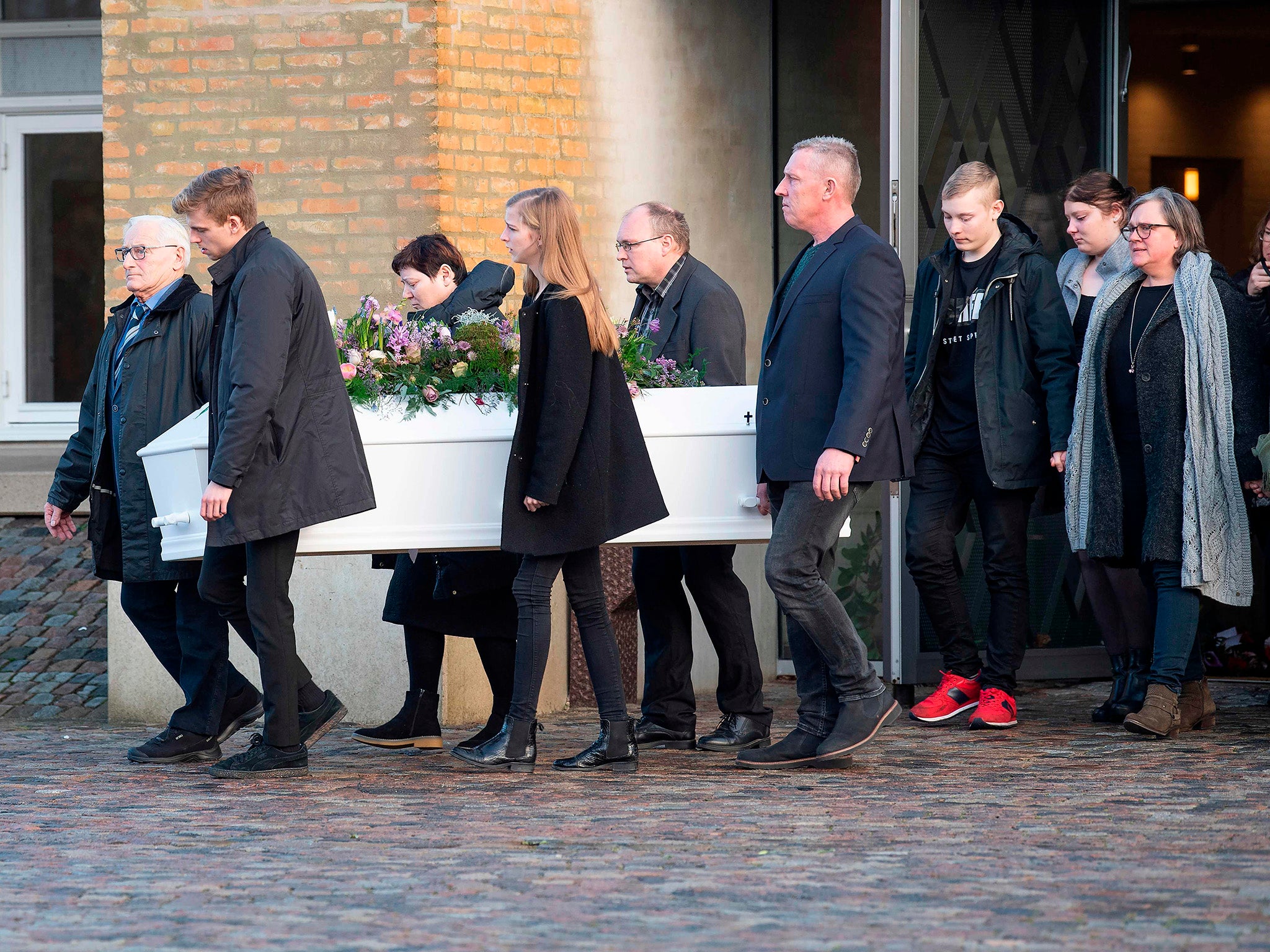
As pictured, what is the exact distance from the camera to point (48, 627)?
27.8 ft

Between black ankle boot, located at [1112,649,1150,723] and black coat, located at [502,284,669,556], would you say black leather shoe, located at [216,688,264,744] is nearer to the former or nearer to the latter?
black coat, located at [502,284,669,556]

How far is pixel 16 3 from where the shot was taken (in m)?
11.0

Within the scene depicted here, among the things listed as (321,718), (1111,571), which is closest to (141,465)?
(321,718)

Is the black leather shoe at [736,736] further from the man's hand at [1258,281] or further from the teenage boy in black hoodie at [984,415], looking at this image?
the man's hand at [1258,281]

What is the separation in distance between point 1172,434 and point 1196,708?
101cm

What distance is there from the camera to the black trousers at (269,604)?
18.4 ft

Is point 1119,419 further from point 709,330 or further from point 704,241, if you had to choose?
point 704,241

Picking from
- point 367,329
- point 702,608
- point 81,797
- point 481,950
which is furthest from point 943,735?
point 481,950

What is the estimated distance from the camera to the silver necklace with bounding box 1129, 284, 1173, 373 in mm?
6371

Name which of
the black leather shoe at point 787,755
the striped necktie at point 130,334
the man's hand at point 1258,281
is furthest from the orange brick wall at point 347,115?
the man's hand at point 1258,281

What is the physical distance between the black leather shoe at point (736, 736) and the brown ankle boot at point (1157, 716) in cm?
127

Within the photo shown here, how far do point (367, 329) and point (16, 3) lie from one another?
6.39 meters

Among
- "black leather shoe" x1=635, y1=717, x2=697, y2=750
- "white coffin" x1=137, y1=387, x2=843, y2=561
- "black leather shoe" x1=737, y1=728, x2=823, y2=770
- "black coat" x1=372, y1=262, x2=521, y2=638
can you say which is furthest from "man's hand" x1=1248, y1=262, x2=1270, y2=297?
"black coat" x1=372, y1=262, x2=521, y2=638

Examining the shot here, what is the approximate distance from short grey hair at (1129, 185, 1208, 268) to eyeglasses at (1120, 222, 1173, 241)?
0.02 meters
